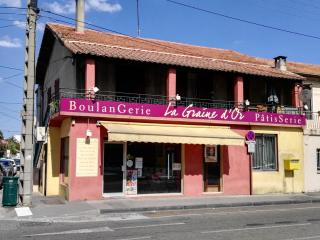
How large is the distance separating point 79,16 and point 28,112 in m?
8.22

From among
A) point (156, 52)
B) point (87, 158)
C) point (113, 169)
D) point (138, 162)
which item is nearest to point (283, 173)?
point (138, 162)

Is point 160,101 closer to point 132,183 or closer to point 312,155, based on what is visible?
point 132,183

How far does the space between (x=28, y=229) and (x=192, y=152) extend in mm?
10079

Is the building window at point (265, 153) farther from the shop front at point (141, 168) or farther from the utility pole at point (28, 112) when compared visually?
the utility pole at point (28, 112)

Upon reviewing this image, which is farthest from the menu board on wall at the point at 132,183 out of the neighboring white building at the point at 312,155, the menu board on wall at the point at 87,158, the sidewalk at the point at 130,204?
the neighboring white building at the point at 312,155

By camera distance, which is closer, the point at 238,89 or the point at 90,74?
the point at 90,74

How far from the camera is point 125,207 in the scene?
656 inches

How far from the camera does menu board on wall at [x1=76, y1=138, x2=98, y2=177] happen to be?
18.7m

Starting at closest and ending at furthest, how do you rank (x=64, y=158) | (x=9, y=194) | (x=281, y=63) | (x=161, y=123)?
(x=9, y=194)
(x=161, y=123)
(x=64, y=158)
(x=281, y=63)

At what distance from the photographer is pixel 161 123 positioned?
20.6 meters

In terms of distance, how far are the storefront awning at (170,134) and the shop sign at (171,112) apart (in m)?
0.42

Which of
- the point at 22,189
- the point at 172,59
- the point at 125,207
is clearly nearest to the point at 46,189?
the point at 22,189

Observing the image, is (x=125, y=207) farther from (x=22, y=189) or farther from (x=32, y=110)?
(x=32, y=110)

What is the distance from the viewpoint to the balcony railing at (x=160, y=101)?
19969 mm
